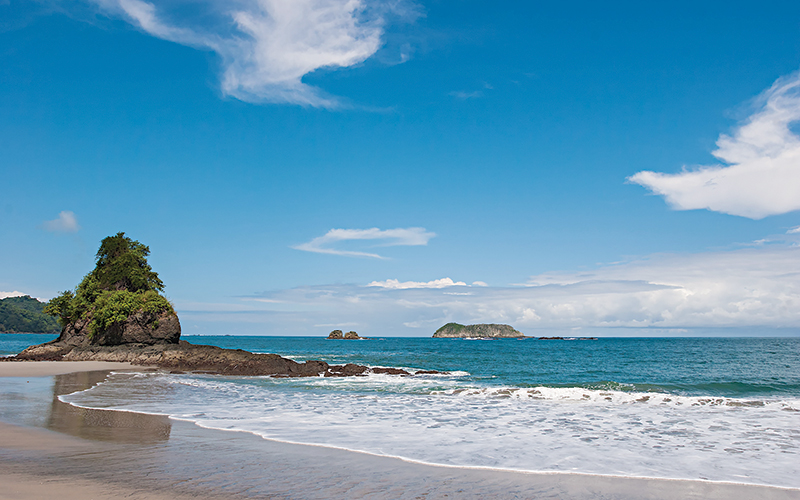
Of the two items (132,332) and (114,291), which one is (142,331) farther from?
(114,291)

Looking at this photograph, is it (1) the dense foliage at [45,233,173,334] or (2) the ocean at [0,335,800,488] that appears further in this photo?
(1) the dense foliage at [45,233,173,334]

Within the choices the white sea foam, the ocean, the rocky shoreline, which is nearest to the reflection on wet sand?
the ocean

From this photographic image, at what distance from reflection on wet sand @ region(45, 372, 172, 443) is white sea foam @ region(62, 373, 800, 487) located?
985mm

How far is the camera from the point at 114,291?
144 feet

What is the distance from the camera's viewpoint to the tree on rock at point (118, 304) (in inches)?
1574

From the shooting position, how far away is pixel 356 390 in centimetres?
2278

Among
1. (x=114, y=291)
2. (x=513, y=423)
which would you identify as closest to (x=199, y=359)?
(x=114, y=291)

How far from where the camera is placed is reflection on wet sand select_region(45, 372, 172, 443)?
1030 centimetres

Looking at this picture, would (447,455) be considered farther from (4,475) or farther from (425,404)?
(425,404)

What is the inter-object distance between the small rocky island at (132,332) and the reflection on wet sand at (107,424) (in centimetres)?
1596

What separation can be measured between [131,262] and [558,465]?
48.2 meters

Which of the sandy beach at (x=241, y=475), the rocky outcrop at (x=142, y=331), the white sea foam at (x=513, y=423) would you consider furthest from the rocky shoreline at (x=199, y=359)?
the sandy beach at (x=241, y=475)

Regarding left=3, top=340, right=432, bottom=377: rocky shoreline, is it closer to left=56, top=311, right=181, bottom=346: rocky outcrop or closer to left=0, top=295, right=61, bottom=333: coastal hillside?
left=56, top=311, right=181, bottom=346: rocky outcrop

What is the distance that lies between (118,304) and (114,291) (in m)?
5.32
